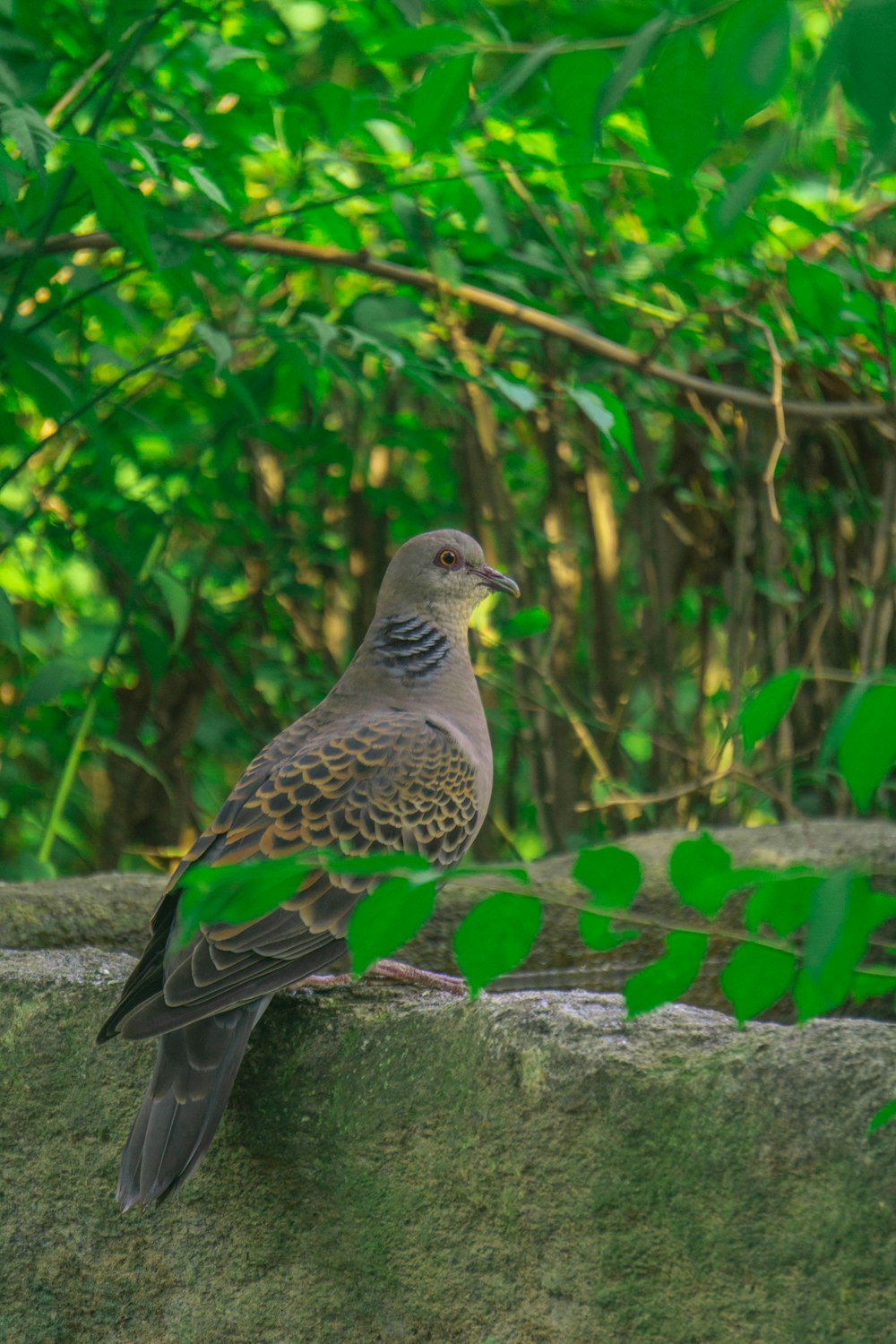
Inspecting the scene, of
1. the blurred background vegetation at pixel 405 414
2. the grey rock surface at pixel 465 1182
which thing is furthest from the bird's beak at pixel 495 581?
the grey rock surface at pixel 465 1182

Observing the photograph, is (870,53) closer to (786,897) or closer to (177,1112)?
(786,897)

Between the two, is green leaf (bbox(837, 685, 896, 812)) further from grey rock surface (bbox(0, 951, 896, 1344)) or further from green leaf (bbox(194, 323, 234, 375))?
green leaf (bbox(194, 323, 234, 375))

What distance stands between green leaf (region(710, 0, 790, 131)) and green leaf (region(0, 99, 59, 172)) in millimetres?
1229

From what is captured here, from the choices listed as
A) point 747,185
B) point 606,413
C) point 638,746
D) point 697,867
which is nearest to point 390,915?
point 697,867

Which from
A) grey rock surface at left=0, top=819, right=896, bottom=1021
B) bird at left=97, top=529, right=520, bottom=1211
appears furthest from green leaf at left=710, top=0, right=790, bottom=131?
grey rock surface at left=0, top=819, right=896, bottom=1021

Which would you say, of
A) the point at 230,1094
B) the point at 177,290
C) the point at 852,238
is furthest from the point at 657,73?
the point at 852,238

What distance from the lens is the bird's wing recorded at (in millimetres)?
1912

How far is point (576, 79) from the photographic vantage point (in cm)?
110

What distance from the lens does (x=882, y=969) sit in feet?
3.73

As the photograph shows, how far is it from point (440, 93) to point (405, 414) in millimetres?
3458

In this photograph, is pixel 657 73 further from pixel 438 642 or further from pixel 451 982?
pixel 438 642

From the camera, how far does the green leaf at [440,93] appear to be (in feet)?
3.83

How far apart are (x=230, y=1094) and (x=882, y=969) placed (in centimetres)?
109

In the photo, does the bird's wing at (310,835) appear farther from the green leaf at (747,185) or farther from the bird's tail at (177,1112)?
the green leaf at (747,185)
